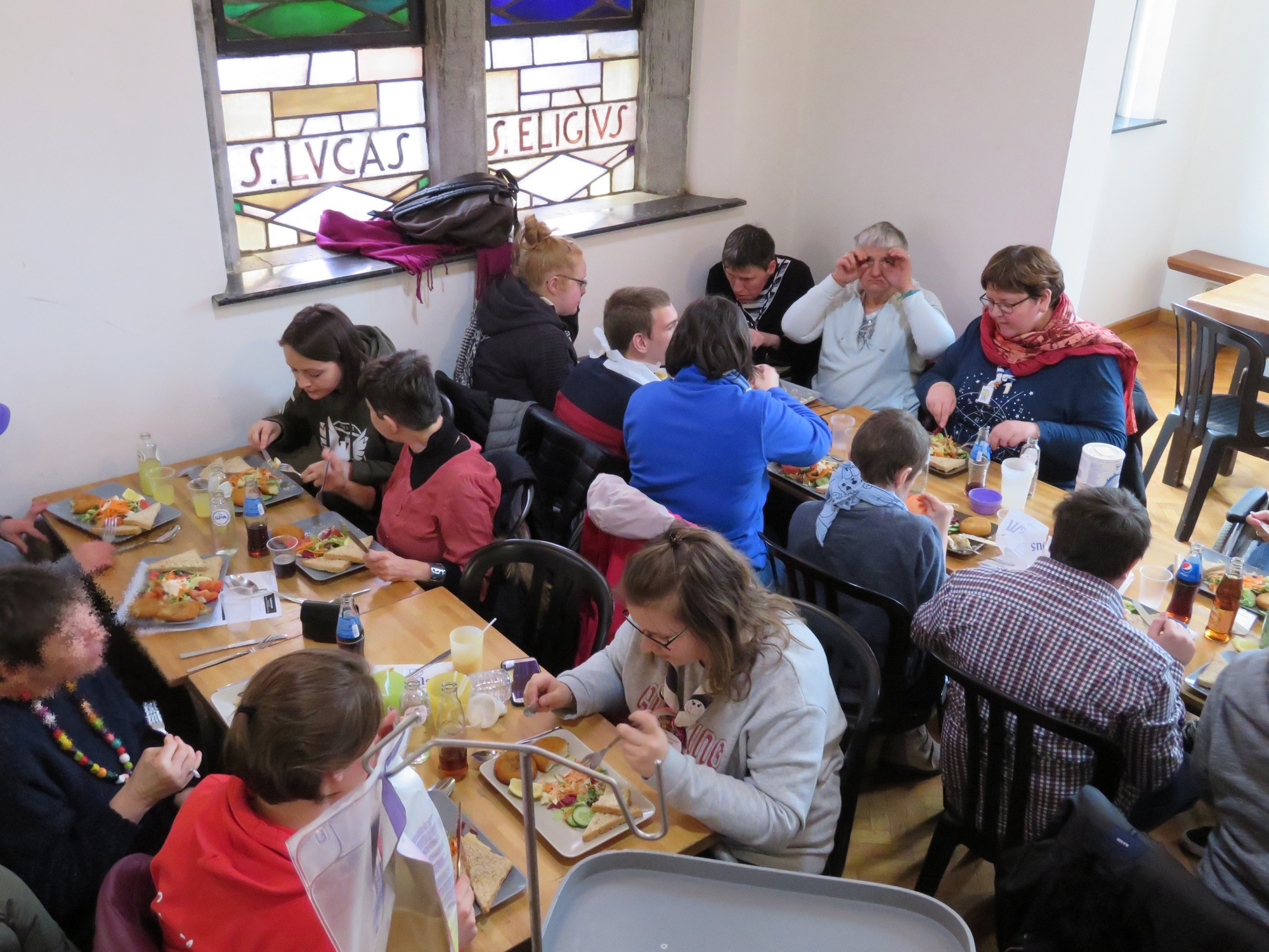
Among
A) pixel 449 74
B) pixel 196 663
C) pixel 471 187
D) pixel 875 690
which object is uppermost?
pixel 449 74

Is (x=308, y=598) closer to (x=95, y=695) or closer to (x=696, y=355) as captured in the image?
Result: (x=95, y=695)

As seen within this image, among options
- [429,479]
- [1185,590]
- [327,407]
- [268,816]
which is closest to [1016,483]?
[1185,590]

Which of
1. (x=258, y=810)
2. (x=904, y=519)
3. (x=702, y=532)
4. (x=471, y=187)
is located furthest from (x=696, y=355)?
(x=258, y=810)

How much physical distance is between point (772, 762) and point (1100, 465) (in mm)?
1724

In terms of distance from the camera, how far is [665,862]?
3.45 feet

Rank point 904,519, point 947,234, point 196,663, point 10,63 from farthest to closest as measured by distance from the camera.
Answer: point 947,234 → point 10,63 → point 904,519 → point 196,663

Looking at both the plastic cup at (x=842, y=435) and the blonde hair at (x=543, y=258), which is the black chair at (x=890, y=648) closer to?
the plastic cup at (x=842, y=435)

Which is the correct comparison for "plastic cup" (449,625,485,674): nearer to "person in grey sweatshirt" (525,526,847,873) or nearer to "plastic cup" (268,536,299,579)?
"person in grey sweatshirt" (525,526,847,873)

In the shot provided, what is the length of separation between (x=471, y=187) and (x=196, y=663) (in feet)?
7.50

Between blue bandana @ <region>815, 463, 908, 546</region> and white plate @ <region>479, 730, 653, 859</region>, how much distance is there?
993mm

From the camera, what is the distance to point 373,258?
403 cm

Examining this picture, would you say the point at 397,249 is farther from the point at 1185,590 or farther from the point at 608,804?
the point at 1185,590

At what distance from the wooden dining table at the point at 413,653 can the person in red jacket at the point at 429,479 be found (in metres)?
0.17

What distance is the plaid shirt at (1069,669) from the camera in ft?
7.14
